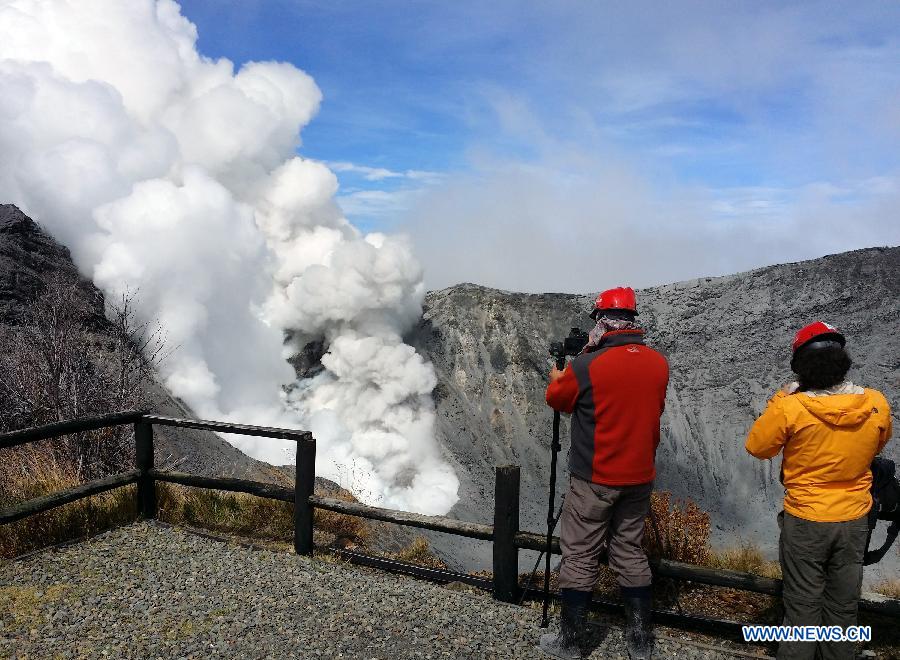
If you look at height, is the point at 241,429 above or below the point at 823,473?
below

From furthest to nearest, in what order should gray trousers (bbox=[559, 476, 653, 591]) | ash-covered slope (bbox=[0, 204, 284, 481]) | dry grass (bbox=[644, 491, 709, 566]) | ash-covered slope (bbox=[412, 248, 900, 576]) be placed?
ash-covered slope (bbox=[412, 248, 900, 576])
ash-covered slope (bbox=[0, 204, 284, 481])
dry grass (bbox=[644, 491, 709, 566])
gray trousers (bbox=[559, 476, 653, 591])

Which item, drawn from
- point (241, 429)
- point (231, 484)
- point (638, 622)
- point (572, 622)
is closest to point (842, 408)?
point (638, 622)

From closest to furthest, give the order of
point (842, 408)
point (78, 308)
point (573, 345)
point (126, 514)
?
1. point (842, 408)
2. point (573, 345)
3. point (126, 514)
4. point (78, 308)

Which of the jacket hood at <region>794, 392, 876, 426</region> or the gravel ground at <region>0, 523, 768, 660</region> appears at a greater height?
the jacket hood at <region>794, 392, 876, 426</region>

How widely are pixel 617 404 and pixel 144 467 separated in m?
4.80

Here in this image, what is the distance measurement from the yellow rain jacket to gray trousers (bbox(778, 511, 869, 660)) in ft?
0.26

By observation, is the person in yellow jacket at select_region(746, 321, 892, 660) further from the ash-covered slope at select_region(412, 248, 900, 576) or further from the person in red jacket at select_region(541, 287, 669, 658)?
the ash-covered slope at select_region(412, 248, 900, 576)

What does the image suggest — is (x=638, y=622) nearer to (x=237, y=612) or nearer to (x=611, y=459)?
(x=611, y=459)

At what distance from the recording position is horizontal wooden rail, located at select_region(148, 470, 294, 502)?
18.3ft

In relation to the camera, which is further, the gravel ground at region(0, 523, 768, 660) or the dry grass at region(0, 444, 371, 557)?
the dry grass at region(0, 444, 371, 557)

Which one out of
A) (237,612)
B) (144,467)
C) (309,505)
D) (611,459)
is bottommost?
(237,612)

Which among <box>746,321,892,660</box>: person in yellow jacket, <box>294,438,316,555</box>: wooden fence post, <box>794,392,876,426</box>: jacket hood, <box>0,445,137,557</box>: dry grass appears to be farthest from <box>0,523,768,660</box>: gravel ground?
<box>794,392,876,426</box>: jacket hood

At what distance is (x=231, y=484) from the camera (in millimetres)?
5805

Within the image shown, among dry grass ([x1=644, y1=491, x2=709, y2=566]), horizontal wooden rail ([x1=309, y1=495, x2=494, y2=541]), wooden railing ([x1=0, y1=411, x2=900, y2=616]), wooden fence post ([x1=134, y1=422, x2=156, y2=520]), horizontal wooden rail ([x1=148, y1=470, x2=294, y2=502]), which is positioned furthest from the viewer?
wooden fence post ([x1=134, y1=422, x2=156, y2=520])
